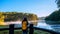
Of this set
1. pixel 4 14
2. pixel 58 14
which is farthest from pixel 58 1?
pixel 4 14

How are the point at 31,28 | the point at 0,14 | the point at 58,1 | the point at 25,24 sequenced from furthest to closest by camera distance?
the point at 0,14
the point at 58,1
the point at 31,28
the point at 25,24

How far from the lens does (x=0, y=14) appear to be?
32.7m

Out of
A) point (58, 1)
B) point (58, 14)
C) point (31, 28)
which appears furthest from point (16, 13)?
point (31, 28)

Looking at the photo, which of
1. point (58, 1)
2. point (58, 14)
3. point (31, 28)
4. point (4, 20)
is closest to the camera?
point (31, 28)

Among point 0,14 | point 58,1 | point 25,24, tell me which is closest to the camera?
point 25,24

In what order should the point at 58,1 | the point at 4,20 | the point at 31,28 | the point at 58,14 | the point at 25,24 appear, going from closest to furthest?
the point at 25,24 < the point at 31,28 < the point at 58,1 < the point at 58,14 < the point at 4,20

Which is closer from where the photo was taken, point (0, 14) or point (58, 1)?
point (58, 1)

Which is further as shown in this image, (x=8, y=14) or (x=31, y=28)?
(x=8, y=14)

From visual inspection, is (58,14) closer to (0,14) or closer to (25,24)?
(0,14)

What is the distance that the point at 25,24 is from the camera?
22.0 ft

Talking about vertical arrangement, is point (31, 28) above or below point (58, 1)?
below

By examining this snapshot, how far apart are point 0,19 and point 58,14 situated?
12907 mm

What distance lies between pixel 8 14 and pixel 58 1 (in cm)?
1500

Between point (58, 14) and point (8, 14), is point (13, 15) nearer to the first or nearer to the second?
point (8, 14)
